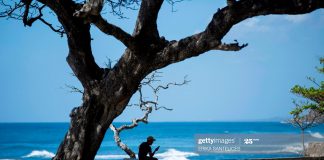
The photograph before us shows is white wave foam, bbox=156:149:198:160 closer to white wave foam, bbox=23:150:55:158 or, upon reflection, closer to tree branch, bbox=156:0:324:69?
Result: white wave foam, bbox=23:150:55:158

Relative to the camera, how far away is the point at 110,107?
680 centimetres

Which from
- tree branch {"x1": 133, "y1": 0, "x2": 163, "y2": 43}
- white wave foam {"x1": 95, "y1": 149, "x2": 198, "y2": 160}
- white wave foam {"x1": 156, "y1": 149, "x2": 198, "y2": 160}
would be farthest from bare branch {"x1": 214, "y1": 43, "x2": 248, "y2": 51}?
white wave foam {"x1": 156, "y1": 149, "x2": 198, "y2": 160}

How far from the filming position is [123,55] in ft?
21.8

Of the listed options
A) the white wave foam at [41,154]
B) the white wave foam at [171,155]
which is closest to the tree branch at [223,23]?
the white wave foam at [171,155]

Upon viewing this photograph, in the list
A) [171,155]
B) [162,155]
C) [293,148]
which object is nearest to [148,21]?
[162,155]

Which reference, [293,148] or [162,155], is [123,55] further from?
[293,148]

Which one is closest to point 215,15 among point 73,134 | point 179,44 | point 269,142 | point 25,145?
point 179,44

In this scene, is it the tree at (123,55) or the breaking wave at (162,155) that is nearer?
the tree at (123,55)

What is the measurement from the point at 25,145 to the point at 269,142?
27.2 meters

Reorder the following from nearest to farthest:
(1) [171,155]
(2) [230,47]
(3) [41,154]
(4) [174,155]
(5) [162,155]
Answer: (2) [230,47] < (5) [162,155] < (1) [171,155] < (4) [174,155] < (3) [41,154]

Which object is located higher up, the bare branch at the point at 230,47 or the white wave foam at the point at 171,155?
the white wave foam at the point at 171,155

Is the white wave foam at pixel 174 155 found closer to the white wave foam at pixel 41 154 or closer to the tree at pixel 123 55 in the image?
the white wave foam at pixel 41 154

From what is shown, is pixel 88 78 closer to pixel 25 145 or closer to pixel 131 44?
pixel 131 44

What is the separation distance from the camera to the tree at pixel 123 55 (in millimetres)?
5793
